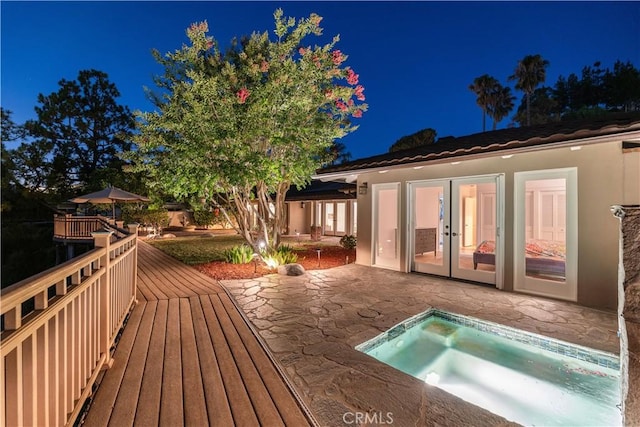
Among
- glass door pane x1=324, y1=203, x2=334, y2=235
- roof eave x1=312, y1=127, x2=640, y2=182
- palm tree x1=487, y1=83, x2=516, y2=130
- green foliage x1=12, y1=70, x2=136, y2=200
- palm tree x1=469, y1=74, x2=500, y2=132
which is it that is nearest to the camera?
roof eave x1=312, y1=127, x2=640, y2=182

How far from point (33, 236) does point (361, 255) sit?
71.1ft

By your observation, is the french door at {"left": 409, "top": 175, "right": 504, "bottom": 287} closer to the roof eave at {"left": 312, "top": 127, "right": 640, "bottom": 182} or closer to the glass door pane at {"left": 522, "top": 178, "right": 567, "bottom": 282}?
the glass door pane at {"left": 522, "top": 178, "right": 567, "bottom": 282}

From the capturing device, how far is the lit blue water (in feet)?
8.75

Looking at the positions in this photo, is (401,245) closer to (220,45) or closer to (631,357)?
(631,357)

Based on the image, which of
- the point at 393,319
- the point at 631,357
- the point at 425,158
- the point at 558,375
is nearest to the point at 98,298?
the point at 393,319

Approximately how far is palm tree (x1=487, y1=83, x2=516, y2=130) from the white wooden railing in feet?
106

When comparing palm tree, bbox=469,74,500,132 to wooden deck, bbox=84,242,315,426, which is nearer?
wooden deck, bbox=84,242,315,426

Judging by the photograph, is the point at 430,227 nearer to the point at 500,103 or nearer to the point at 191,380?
the point at 191,380

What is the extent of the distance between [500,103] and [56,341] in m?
33.5

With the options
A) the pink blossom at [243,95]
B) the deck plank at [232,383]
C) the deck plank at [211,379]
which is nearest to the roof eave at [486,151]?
the pink blossom at [243,95]

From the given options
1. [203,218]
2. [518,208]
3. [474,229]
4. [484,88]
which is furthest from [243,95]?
[484,88]

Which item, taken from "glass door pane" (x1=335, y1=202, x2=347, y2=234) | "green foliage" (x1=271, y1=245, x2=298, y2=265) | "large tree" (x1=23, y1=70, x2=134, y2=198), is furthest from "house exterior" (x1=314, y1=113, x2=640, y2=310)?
"large tree" (x1=23, y1=70, x2=134, y2=198)

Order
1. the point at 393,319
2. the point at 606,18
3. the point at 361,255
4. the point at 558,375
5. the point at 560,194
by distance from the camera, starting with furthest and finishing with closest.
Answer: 1. the point at 606,18
2. the point at 361,255
3. the point at 560,194
4. the point at 393,319
5. the point at 558,375

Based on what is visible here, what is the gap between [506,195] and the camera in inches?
229
